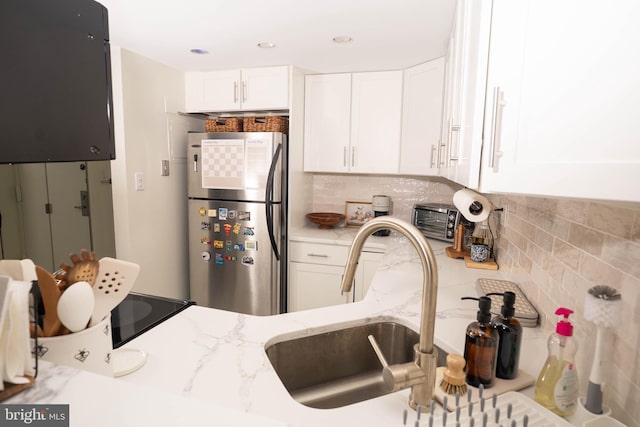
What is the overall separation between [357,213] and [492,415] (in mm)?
2612

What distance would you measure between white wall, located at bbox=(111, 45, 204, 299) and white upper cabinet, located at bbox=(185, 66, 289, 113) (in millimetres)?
113

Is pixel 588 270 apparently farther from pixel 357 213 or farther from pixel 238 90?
pixel 238 90

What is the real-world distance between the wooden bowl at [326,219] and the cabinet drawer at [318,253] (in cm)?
32

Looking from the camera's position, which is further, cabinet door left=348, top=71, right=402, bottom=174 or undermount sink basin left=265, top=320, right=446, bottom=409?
cabinet door left=348, top=71, right=402, bottom=174

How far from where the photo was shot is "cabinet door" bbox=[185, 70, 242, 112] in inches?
111

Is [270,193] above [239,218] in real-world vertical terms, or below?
above

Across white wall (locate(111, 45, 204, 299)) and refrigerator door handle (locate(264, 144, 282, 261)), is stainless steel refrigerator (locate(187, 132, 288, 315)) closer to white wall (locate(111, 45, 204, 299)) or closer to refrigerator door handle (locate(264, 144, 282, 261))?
refrigerator door handle (locate(264, 144, 282, 261))

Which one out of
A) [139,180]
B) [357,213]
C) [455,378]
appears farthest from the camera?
[357,213]

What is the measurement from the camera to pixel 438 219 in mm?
2711

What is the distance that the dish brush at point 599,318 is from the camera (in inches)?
26.3

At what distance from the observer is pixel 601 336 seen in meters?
0.71

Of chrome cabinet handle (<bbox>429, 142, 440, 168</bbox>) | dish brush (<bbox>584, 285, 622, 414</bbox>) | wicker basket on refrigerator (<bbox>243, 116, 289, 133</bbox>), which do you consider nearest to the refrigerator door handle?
wicker basket on refrigerator (<bbox>243, 116, 289, 133</bbox>)

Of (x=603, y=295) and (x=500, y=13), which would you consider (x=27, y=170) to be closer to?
(x=500, y=13)

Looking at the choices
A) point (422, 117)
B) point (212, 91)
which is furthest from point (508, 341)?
point (212, 91)
